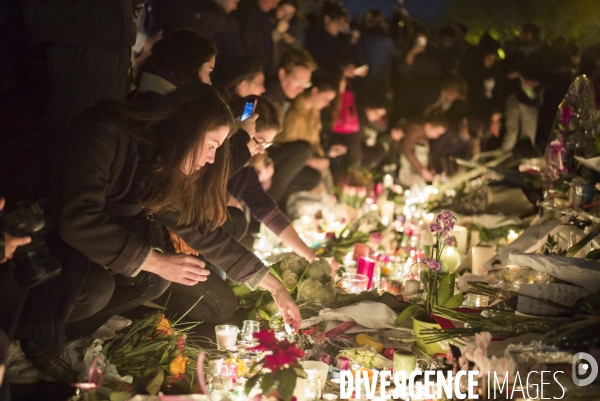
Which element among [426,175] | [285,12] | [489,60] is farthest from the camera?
[489,60]

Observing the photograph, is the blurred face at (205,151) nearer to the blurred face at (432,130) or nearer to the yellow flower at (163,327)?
the yellow flower at (163,327)

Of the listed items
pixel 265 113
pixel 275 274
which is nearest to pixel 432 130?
pixel 265 113

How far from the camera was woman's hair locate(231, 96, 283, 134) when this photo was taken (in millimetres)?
4113

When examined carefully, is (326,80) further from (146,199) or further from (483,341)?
(483,341)

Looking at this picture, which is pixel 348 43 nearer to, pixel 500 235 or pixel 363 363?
pixel 500 235

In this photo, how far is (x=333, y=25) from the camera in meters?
6.68

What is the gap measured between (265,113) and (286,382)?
231 centimetres

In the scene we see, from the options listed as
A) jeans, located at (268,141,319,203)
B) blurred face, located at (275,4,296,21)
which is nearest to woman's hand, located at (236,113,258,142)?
jeans, located at (268,141,319,203)

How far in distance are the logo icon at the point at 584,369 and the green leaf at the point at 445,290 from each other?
30.3 inches

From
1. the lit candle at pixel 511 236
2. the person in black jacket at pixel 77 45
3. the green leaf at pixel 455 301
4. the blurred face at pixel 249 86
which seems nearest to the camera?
the green leaf at pixel 455 301

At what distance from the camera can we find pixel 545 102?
6.94 m

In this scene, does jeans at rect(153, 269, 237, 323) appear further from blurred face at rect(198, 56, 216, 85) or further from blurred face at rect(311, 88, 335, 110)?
blurred face at rect(311, 88, 335, 110)

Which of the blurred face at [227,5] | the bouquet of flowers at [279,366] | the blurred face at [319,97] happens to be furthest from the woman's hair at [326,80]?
the bouquet of flowers at [279,366]

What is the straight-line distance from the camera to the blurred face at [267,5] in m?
5.89
